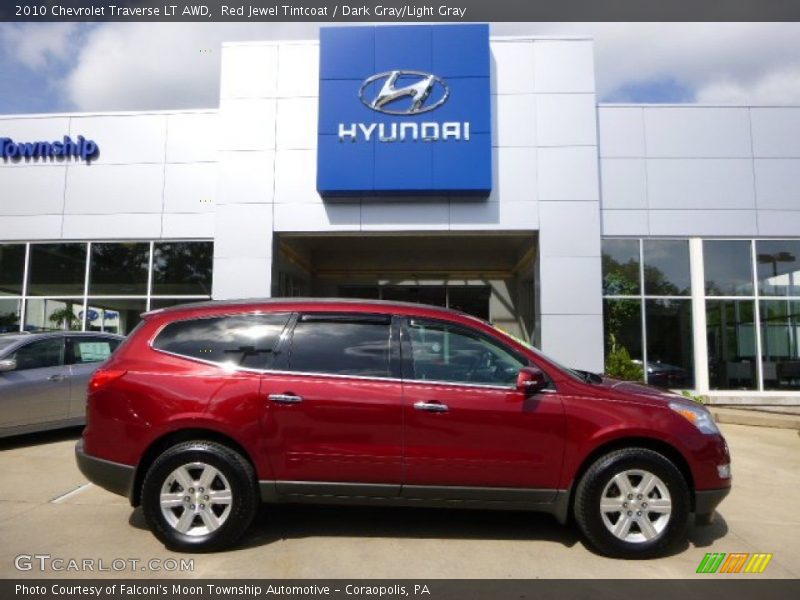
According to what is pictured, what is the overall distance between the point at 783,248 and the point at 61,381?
46.1 ft

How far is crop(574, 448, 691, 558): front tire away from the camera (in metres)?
4.08

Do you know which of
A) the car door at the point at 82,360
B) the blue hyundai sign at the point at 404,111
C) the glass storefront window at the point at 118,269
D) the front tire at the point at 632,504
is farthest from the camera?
the glass storefront window at the point at 118,269

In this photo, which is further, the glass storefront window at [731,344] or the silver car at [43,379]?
the glass storefront window at [731,344]

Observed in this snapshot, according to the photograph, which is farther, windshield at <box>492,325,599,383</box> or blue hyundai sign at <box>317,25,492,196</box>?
blue hyundai sign at <box>317,25,492,196</box>

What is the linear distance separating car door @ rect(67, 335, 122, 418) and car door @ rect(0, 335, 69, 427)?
0.09 meters

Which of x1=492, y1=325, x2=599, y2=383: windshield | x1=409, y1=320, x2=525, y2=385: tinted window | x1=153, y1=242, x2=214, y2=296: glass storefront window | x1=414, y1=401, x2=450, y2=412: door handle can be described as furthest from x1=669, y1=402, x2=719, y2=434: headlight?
x1=153, y1=242, x2=214, y2=296: glass storefront window

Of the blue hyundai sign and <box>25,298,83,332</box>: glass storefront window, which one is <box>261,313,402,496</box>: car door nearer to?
the blue hyundai sign

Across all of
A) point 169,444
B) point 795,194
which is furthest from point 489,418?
point 795,194

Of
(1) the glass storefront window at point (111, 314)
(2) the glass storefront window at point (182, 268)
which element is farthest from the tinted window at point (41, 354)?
(1) the glass storefront window at point (111, 314)

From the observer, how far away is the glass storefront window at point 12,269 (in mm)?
13703

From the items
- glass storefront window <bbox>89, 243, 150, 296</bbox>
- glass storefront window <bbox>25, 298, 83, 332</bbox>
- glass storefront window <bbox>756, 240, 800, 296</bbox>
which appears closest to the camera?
glass storefront window <bbox>756, 240, 800, 296</bbox>

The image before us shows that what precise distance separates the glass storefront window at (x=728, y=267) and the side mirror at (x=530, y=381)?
34.2 feet

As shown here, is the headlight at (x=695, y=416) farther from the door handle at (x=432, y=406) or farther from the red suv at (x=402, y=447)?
the door handle at (x=432, y=406)

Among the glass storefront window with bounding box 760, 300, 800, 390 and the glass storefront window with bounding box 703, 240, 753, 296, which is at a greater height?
the glass storefront window with bounding box 703, 240, 753, 296
